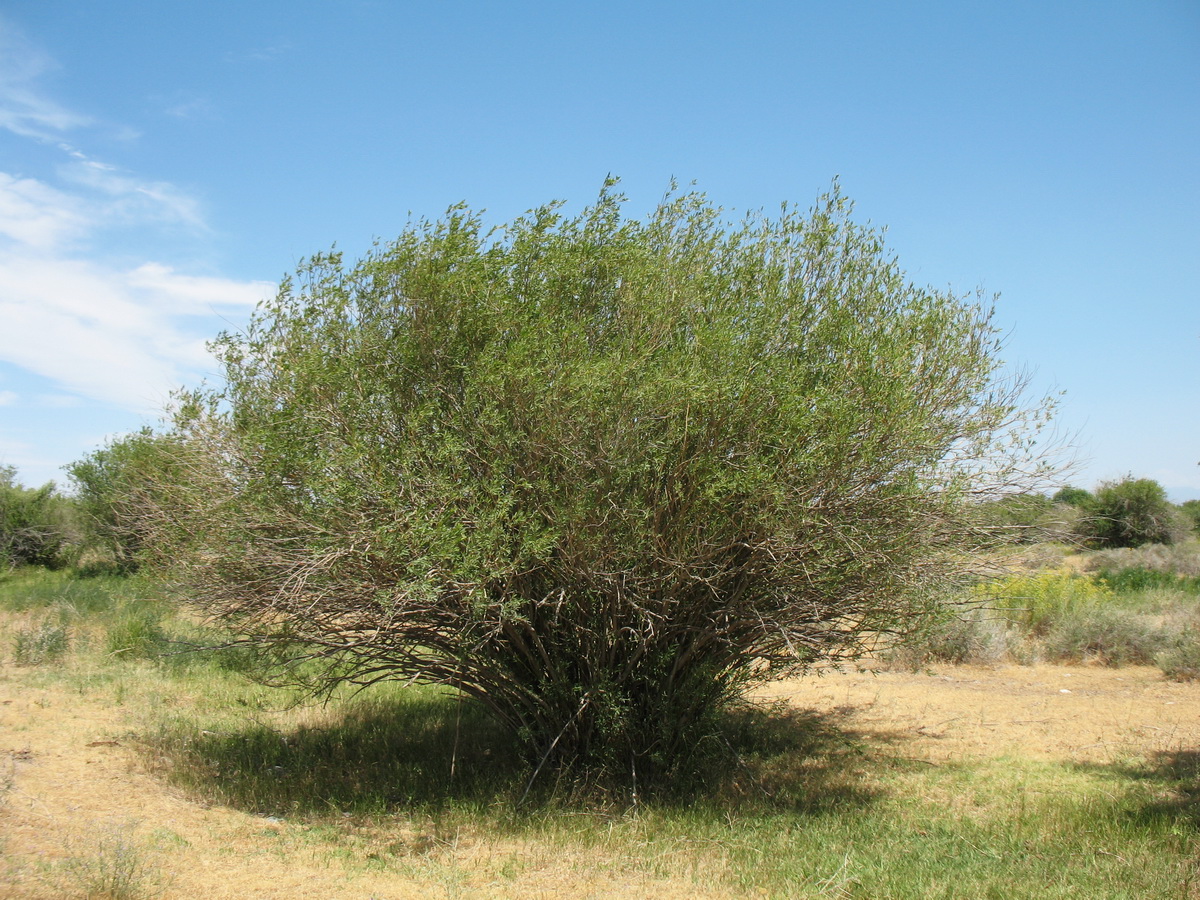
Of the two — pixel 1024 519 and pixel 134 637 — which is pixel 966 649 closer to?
pixel 1024 519

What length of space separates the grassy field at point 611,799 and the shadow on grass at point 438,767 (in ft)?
0.13

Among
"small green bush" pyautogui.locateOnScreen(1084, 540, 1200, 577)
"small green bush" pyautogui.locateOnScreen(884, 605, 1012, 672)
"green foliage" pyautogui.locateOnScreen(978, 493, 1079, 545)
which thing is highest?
"green foliage" pyautogui.locateOnScreen(978, 493, 1079, 545)

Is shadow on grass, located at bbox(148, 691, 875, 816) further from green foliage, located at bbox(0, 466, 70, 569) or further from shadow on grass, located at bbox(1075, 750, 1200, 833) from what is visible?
green foliage, located at bbox(0, 466, 70, 569)

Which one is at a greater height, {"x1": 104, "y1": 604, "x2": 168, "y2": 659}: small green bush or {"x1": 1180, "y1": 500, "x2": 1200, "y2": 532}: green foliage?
{"x1": 1180, "y1": 500, "x2": 1200, "y2": 532}: green foliage

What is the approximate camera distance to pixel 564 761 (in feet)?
26.9

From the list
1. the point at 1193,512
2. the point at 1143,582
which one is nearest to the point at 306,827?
the point at 1143,582

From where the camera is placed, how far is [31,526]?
27188 mm

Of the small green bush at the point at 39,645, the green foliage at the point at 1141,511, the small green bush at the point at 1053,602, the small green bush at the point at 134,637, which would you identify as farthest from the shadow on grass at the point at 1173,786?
the green foliage at the point at 1141,511

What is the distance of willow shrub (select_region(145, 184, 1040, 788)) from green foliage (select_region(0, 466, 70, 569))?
22.9 meters

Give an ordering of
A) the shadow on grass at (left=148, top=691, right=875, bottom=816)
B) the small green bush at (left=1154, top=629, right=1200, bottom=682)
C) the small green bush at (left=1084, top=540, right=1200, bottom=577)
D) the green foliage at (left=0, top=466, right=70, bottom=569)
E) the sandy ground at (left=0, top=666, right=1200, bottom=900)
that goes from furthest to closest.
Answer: the green foliage at (left=0, top=466, right=70, bottom=569)
the small green bush at (left=1084, top=540, right=1200, bottom=577)
the small green bush at (left=1154, top=629, right=1200, bottom=682)
the shadow on grass at (left=148, top=691, right=875, bottom=816)
the sandy ground at (left=0, top=666, right=1200, bottom=900)

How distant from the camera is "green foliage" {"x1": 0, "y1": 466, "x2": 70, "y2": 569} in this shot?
26719 millimetres

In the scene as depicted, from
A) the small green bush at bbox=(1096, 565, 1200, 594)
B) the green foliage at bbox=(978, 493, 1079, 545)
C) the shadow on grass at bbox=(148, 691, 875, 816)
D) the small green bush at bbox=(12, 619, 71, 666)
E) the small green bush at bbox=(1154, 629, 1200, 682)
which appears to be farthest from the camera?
the small green bush at bbox=(1096, 565, 1200, 594)

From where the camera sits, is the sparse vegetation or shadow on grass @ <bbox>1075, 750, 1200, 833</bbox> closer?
the sparse vegetation

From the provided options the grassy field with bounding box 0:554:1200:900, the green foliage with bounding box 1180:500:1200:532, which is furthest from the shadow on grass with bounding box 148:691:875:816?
the green foliage with bounding box 1180:500:1200:532
